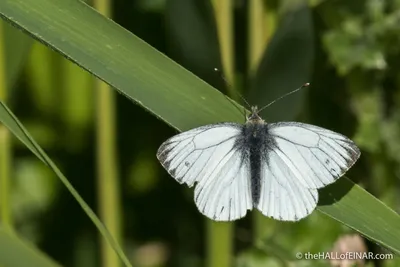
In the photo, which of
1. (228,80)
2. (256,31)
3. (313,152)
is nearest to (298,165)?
(313,152)

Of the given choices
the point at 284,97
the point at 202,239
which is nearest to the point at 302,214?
the point at 284,97

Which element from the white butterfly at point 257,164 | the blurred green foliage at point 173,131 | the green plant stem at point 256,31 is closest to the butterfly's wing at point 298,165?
the white butterfly at point 257,164

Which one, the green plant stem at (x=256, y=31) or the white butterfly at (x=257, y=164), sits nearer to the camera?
the white butterfly at (x=257, y=164)

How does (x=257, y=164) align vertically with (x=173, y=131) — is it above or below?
below

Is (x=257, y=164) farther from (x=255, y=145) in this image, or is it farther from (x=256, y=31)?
(x=256, y=31)

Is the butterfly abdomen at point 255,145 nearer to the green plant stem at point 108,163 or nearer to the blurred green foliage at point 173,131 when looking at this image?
the blurred green foliage at point 173,131

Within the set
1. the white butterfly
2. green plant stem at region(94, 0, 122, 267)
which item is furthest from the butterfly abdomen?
green plant stem at region(94, 0, 122, 267)
